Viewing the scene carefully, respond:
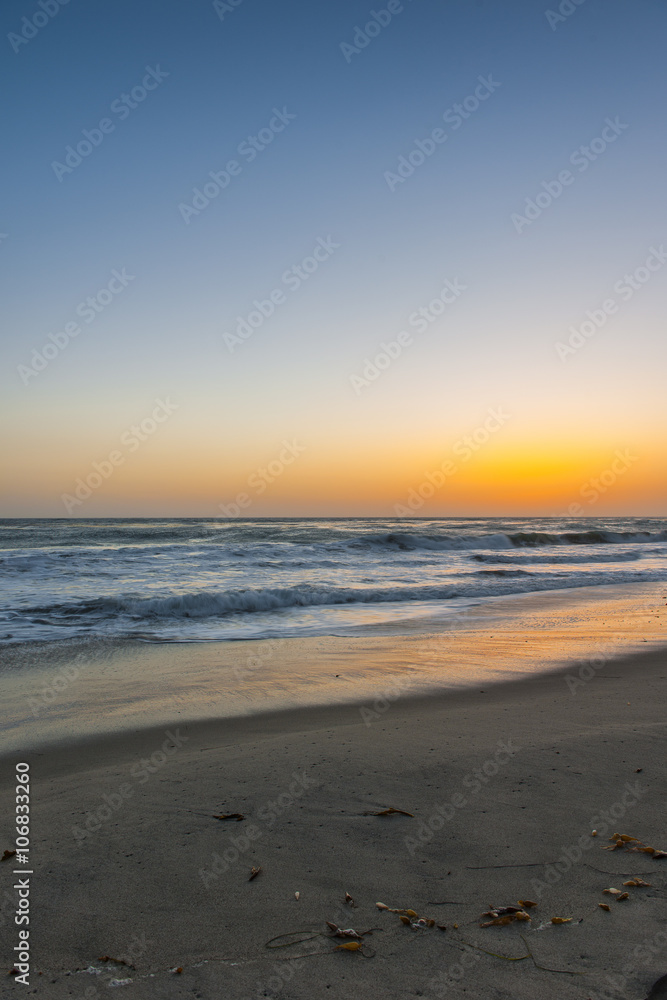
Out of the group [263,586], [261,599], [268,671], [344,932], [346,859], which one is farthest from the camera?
[263,586]

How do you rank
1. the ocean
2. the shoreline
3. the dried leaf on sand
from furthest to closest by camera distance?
the ocean, the shoreline, the dried leaf on sand

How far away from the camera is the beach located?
1.98 meters

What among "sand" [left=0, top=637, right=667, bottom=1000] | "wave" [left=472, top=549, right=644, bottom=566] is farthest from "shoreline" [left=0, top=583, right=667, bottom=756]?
"wave" [left=472, top=549, right=644, bottom=566]

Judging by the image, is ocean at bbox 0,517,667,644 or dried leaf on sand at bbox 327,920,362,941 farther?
ocean at bbox 0,517,667,644

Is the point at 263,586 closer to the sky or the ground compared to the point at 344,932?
closer to the sky

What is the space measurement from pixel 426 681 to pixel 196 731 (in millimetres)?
2449

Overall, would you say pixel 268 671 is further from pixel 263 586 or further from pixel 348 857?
pixel 263 586

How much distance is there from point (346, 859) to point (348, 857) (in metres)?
0.02

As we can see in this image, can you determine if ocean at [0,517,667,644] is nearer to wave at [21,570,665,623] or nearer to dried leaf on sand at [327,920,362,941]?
wave at [21,570,665,623]

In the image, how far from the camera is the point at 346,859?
2602mm

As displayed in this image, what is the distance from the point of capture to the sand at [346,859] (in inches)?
77.5

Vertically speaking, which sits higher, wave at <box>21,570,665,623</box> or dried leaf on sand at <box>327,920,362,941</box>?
wave at <box>21,570,665,623</box>

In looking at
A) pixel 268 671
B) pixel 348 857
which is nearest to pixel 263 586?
pixel 268 671

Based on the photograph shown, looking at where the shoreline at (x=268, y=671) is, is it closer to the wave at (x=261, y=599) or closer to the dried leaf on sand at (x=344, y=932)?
the dried leaf on sand at (x=344, y=932)
